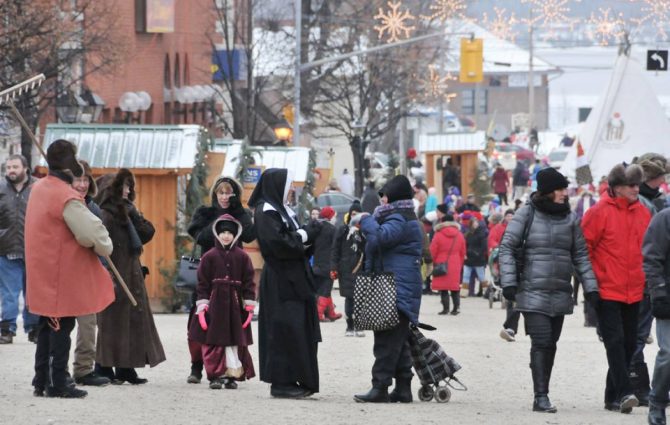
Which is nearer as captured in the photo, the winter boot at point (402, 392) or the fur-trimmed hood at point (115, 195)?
the winter boot at point (402, 392)

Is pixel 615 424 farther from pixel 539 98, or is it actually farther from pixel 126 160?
pixel 539 98

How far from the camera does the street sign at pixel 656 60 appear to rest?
127ft

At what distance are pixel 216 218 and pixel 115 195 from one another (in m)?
0.80

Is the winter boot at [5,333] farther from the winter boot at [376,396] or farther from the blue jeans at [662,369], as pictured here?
the blue jeans at [662,369]

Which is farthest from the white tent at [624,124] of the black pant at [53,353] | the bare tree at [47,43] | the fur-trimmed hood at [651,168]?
the black pant at [53,353]

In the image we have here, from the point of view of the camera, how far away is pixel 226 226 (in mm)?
13961

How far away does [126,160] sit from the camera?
24719 mm

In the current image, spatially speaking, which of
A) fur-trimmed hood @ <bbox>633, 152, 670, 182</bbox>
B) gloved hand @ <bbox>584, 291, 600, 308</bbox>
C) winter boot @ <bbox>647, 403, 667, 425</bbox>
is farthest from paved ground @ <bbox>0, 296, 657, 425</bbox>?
fur-trimmed hood @ <bbox>633, 152, 670, 182</bbox>

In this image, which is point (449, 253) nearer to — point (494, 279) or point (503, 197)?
point (494, 279)

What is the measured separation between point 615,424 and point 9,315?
7.69m

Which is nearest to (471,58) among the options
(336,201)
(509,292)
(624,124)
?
(336,201)

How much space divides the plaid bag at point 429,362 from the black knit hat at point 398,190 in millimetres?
965

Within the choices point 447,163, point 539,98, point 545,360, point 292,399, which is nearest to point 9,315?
point 292,399

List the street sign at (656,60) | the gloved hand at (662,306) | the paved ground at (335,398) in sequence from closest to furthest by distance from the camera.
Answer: the gloved hand at (662,306) < the paved ground at (335,398) < the street sign at (656,60)
